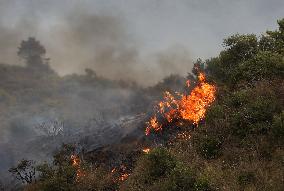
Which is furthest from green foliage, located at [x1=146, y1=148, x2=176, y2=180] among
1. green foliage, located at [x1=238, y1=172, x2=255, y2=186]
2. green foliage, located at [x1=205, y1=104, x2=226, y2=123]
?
green foliage, located at [x1=205, y1=104, x2=226, y2=123]

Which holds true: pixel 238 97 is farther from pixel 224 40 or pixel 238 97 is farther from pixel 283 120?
pixel 224 40

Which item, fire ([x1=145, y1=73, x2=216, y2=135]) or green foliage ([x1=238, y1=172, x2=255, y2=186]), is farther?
fire ([x1=145, y1=73, x2=216, y2=135])

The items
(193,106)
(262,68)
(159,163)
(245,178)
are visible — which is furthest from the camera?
(193,106)

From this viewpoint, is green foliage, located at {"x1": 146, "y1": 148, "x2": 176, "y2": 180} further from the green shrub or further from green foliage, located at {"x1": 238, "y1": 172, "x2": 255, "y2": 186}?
green foliage, located at {"x1": 238, "y1": 172, "x2": 255, "y2": 186}

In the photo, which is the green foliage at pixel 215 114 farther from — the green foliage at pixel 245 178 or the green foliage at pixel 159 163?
the green foliage at pixel 245 178

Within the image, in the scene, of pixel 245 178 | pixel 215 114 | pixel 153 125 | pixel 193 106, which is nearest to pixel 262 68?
pixel 215 114

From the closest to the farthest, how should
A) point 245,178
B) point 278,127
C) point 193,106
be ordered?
point 245,178, point 278,127, point 193,106

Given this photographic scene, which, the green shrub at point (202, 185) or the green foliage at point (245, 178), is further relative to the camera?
the green foliage at point (245, 178)

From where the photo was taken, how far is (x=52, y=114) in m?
197

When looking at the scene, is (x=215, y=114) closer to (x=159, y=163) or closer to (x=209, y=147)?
(x=209, y=147)

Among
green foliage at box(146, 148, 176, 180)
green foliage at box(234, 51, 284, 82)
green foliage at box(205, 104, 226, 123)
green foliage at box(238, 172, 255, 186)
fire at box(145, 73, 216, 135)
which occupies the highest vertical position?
fire at box(145, 73, 216, 135)

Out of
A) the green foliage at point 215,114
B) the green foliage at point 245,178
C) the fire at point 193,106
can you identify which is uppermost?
the fire at point 193,106

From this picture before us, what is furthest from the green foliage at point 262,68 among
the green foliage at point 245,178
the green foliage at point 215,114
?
the green foliage at point 245,178

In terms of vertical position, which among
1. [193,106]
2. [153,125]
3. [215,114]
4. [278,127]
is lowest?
[278,127]
